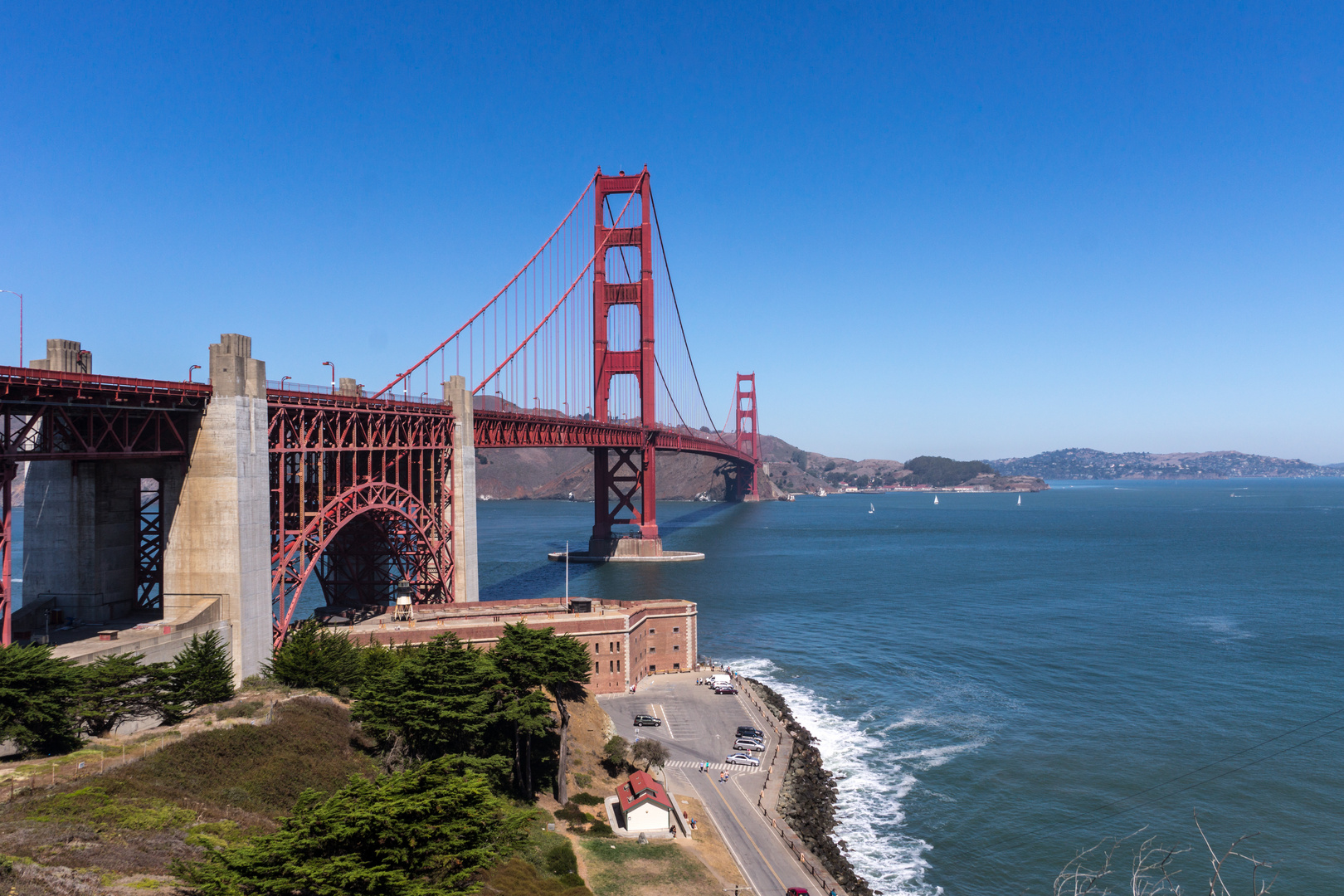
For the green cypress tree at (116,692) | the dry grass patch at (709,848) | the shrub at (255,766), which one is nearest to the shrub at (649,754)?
the dry grass patch at (709,848)

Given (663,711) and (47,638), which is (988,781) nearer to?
(663,711)

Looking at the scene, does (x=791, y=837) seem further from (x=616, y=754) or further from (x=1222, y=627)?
(x=1222, y=627)

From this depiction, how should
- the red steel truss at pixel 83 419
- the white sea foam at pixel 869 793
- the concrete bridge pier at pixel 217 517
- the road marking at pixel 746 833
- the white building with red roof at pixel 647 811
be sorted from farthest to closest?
1. the concrete bridge pier at pixel 217 517
2. the white sea foam at pixel 869 793
3. the white building with red roof at pixel 647 811
4. the road marking at pixel 746 833
5. the red steel truss at pixel 83 419

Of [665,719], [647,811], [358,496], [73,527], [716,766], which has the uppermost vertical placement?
[358,496]

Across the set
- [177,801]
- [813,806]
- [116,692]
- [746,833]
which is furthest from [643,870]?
[116,692]

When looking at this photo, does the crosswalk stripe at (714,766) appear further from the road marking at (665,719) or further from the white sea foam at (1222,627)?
the white sea foam at (1222,627)

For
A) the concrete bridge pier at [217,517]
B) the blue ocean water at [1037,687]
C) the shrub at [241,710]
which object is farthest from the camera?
the blue ocean water at [1037,687]

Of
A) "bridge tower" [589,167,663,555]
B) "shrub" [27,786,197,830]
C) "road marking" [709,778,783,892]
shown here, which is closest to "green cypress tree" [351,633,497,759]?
"shrub" [27,786,197,830]
